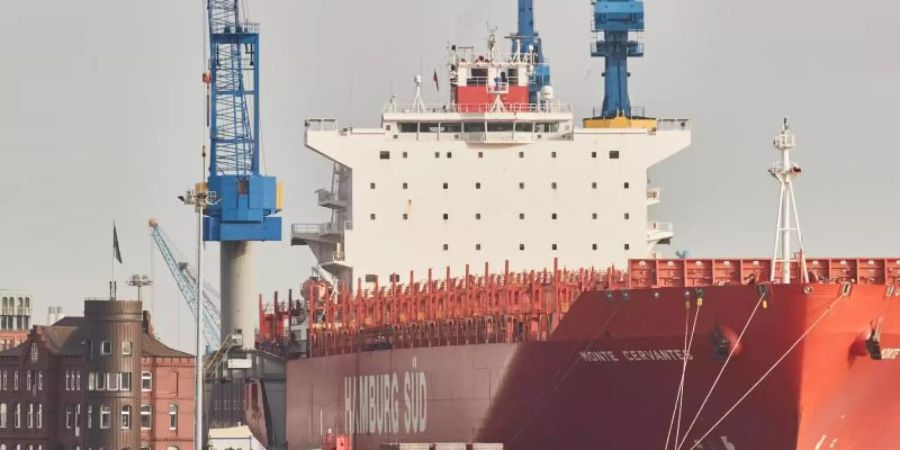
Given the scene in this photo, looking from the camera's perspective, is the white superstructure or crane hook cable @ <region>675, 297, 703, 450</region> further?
the white superstructure

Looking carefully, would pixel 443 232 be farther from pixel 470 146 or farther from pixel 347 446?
pixel 347 446

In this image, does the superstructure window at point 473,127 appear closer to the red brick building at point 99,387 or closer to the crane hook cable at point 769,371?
the red brick building at point 99,387

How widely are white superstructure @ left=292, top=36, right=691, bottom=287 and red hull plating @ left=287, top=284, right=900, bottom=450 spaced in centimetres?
1068

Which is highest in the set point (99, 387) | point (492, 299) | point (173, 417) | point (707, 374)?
point (492, 299)

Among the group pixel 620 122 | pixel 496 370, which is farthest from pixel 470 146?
pixel 496 370

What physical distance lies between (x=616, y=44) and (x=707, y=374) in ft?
164

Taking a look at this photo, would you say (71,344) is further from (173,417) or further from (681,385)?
(681,385)

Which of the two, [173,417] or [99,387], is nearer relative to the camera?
[99,387]

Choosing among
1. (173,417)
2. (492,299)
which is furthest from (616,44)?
(492,299)

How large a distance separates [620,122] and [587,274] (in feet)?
52.8

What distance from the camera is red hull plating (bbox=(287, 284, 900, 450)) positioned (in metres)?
49.2

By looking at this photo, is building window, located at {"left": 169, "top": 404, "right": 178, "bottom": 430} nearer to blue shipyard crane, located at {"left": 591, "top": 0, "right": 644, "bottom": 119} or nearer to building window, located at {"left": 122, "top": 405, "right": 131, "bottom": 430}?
building window, located at {"left": 122, "top": 405, "right": 131, "bottom": 430}

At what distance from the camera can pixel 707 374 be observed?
50188 mm

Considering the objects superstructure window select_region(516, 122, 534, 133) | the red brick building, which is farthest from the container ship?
the red brick building
